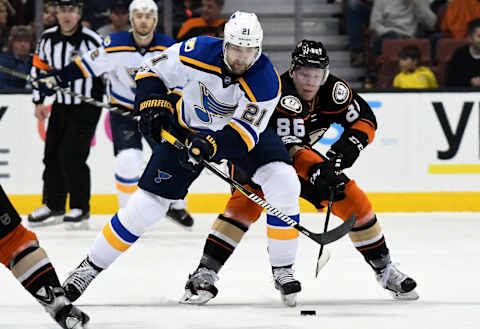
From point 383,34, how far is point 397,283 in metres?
3.45

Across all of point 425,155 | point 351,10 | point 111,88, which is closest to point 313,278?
point 111,88

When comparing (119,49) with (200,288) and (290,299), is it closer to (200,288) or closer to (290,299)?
(200,288)

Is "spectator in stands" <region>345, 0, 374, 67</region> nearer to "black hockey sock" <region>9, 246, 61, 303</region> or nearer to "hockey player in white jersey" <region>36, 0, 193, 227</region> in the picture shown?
"hockey player in white jersey" <region>36, 0, 193, 227</region>

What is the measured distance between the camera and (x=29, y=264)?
8.87ft

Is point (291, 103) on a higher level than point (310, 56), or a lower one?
lower

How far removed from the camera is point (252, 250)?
15.7ft

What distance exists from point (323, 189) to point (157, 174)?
→ 585 millimetres

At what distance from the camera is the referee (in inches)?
221

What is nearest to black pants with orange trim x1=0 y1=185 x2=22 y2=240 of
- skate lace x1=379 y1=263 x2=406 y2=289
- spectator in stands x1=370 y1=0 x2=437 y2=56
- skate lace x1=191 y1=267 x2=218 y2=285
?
skate lace x1=191 y1=267 x2=218 y2=285

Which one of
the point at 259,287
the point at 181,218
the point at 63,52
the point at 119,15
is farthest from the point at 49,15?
the point at 259,287

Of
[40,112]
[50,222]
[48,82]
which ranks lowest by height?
[50,222]

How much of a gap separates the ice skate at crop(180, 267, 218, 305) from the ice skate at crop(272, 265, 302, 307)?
0.22 metres

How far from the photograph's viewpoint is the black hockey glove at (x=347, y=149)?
3475 mm

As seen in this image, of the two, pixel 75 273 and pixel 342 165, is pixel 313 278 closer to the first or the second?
pixel 342 165
